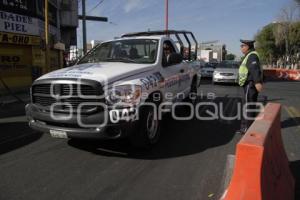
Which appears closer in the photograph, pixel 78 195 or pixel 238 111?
pixel 78 195

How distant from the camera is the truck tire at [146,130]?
5547mm

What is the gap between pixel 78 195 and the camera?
13.9 feet

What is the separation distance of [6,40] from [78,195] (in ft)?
44.4

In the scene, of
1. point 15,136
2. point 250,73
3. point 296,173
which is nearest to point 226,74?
point 250,73

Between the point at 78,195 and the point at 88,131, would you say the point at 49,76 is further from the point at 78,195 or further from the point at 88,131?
the point at 78,195

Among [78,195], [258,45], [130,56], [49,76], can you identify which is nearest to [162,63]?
[130,56]

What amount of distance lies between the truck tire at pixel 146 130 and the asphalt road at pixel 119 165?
0.61 feet

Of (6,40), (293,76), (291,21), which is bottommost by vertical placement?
(293,76)

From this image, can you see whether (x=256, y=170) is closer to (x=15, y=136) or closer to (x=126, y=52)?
(x=126, y=52)

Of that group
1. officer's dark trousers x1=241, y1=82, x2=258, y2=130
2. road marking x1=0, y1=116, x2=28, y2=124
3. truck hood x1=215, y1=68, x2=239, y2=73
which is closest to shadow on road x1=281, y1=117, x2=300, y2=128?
officer's dark trousers x1=241, y1=82, x2=258, y2=130

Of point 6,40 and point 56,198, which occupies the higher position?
point 6,40

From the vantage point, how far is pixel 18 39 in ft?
55.7

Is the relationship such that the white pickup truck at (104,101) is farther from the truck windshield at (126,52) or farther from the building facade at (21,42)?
the building facade at (21,42)

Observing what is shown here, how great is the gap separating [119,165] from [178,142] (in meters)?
1.63
